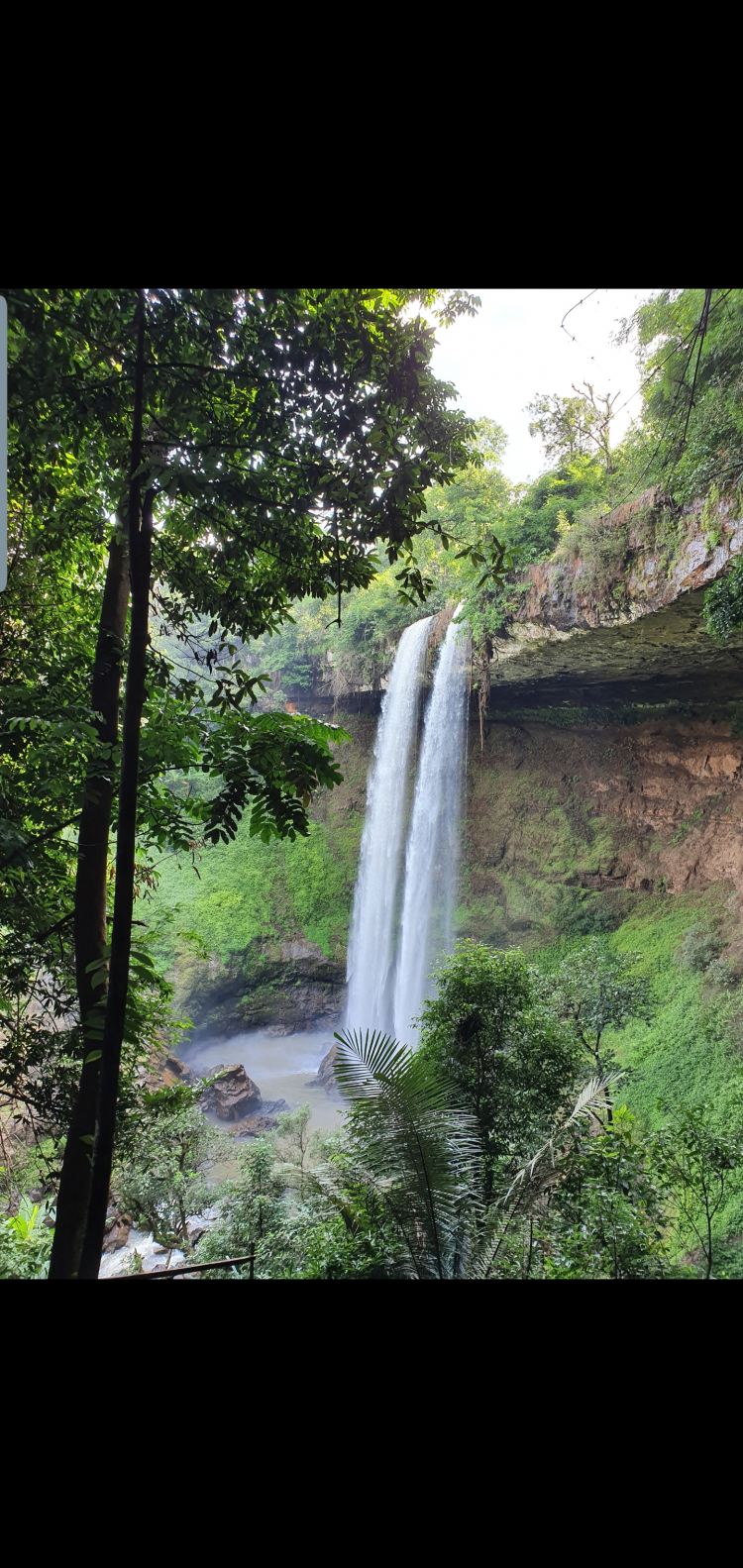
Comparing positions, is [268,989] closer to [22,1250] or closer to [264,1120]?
[264,1120]

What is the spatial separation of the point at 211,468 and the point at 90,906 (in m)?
1.37

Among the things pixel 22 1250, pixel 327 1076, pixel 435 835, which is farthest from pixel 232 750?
pixel 327 1076

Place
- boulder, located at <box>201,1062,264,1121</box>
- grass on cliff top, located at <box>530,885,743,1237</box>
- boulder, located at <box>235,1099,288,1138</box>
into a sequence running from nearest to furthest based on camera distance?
grass on cliff top, located at <box>530,885,743,1237</box>
boulder, located at <box>235,1099,288,1138</box>
boulder, located at <box>201,1062,264,1121</box>

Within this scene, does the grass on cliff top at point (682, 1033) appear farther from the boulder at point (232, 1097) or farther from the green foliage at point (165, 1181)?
the boulder at point (232, 1097)

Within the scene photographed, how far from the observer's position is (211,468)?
1651 mm

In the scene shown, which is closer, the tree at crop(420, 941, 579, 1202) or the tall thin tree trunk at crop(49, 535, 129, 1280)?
the tall thin tree trunk at crop(49, 535, 129, 1280)

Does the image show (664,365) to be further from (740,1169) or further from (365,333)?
(740,1169)

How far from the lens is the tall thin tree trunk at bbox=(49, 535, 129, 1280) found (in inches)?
78.3

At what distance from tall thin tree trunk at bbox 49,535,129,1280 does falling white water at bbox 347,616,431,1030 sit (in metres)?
7.41

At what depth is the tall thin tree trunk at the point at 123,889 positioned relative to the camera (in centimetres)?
162

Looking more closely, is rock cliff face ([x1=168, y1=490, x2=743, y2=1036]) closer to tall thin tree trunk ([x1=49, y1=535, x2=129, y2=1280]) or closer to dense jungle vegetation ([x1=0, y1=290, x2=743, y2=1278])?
dense jungle vegetation ([x1=0, y1=290, x2=743, y2=1278])

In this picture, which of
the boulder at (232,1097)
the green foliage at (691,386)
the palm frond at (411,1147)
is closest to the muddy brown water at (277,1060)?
the boulder at (232,1097)

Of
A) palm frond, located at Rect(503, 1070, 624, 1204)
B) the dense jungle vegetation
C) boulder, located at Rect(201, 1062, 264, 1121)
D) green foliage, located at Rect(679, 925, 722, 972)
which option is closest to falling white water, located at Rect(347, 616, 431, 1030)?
boulder, located at Rect(201, 1062, 264, 1121)
